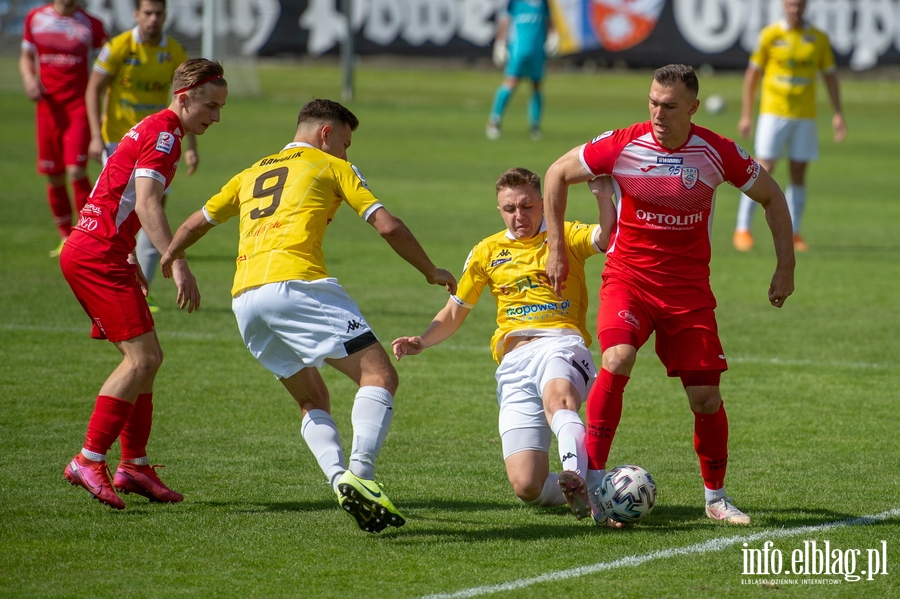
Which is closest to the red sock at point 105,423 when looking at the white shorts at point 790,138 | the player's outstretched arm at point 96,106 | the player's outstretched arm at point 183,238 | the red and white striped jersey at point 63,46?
the player's outstretched arm at point 183,238

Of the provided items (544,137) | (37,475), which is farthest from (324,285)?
(544,137)

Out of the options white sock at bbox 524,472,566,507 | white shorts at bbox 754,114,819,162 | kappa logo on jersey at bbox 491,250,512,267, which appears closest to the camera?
white sock at bbox 524,472,566,507

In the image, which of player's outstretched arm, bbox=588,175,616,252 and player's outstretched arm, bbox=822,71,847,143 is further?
player's outstretched arm, bbox=822,71,847,143

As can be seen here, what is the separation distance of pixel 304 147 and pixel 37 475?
2133mm

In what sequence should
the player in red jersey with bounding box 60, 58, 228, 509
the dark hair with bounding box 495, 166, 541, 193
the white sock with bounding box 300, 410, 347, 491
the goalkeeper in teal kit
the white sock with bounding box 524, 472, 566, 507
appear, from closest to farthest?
the white sock with bounding box 300, 410, 347, 491
the player in red jersey with bounding box 60, 58, 228, 509
the white sock with bounding box 524, 472, 566, 507
the dark hair with bounding box 495, 166, 541, 193
the goalkeeper in teal kit

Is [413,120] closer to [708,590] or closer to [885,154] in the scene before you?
[885,154]

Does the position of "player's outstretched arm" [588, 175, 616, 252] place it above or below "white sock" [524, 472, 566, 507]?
above

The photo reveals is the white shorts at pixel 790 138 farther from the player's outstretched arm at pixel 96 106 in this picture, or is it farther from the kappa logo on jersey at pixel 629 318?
the kappa logo on jersey at pixel 629 318

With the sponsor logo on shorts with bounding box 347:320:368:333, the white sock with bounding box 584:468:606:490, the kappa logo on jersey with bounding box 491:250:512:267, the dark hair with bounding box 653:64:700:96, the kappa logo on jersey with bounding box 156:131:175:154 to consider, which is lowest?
the white sock with bounding box 584:468:606:490

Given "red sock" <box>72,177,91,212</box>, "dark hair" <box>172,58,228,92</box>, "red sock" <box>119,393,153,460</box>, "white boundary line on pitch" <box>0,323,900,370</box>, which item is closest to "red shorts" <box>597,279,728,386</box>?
"dark hair" <box>172,58,228,92</box>

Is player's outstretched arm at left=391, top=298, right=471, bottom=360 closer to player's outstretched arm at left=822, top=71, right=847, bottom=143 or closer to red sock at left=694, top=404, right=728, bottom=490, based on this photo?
red sock at left=694, top=404, right=728, bottom=490

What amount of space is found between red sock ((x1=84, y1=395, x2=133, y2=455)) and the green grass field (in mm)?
304

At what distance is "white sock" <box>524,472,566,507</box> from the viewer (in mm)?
5594

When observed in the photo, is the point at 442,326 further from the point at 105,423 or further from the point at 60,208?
the point at 60,208
